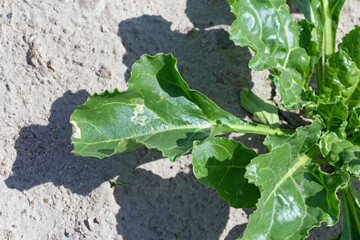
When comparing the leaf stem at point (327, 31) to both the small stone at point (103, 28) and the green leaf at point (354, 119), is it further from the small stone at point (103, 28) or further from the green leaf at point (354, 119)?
the small stone at point (103, 28)

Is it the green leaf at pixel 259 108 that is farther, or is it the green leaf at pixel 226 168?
the green leaf at pixel 259 108

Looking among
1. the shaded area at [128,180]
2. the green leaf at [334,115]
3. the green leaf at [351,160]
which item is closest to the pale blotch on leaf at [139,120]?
the shaded area at [128,180]

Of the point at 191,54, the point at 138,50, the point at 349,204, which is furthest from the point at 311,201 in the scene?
the point at 138,50

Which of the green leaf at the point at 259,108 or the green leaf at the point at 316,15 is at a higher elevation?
the green leaf at the point at 316,15

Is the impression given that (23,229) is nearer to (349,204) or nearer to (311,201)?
(311,201)

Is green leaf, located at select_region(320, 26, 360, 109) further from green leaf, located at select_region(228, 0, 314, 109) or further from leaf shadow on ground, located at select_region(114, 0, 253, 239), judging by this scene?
leaf shadow on ground, located at select_region(114, 0, 253, 239)

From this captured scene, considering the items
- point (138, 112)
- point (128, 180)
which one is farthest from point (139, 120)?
point (128, 180)

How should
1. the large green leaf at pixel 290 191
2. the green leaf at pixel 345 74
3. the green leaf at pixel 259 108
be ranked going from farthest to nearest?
the green leaf at pixel 259 108 < the green leaf at pixel 345 74 < the large green leaf at pixel 290 191
